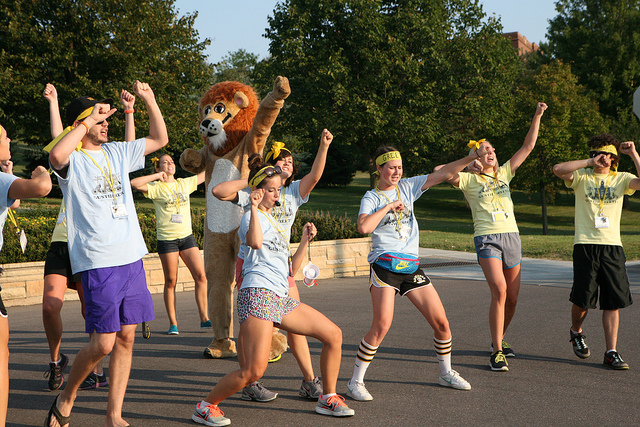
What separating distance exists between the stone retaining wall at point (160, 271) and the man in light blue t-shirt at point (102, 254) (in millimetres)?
5914

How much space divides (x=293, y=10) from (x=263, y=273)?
26082 millimetres

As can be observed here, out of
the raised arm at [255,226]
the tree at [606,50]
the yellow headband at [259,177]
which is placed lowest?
the raised arm at [255,226]

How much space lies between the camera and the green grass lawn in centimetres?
1743

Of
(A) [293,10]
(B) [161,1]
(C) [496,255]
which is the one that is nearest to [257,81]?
(A) [293,10]

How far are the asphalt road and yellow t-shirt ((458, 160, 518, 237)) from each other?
1280 millimetres

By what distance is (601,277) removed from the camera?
5914 millimetres

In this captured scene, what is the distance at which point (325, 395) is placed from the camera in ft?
14.7

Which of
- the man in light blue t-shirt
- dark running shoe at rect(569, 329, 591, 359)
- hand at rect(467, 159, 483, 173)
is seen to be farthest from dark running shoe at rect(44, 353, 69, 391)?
dark running shoe at rect(569, 329, 591, 359)

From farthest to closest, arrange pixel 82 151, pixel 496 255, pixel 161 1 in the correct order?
1. pixel 161 1
2. pixel 496 255
3. pixel 82 151

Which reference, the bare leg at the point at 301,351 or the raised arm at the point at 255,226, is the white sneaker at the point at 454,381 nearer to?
the bare leg at the point at 301,351

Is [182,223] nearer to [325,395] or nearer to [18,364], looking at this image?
[18,364]

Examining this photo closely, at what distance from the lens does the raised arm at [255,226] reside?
409 centimetres

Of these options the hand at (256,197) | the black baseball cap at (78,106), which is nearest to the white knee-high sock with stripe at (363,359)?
the hand at (256,197)

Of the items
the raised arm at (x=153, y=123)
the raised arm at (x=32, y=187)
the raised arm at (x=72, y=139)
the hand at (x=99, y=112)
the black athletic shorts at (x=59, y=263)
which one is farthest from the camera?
the black athletic shorts at (x=59, y=263)
